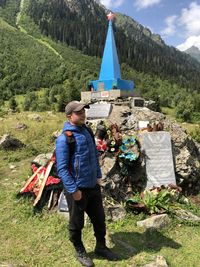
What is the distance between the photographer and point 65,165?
4.17 metres

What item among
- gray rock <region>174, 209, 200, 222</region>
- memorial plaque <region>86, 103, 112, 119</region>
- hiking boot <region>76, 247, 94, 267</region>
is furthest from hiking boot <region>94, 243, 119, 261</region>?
memorial plaque <region>86, 103, 112, 119</region>

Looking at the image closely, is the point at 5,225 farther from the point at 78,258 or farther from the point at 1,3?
the point at 1,3

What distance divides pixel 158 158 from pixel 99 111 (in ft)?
10.7

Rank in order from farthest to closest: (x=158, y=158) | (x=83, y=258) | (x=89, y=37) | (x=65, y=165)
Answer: (x=89, y=37) < (x=158, y=158) < (x=83, y=258) < (x=65, y=165)

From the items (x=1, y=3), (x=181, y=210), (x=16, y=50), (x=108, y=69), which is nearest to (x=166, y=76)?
(x=16, y=50)

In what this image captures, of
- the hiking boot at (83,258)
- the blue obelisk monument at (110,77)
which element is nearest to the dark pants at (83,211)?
the hiking boot at (83,258)

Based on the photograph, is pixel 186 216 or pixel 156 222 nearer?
pixel 156 222

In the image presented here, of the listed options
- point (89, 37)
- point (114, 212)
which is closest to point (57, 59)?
point (89, 37)

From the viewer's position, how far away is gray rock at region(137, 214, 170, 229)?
5908 millimetres

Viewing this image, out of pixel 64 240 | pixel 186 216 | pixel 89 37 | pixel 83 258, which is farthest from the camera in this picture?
pixel 89 37

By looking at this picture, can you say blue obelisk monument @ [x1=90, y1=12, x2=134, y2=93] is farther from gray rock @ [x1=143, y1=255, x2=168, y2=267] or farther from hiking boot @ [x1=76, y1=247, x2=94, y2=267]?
hiking boot @ [x1=76, y1=247, x2=94, y2=267]

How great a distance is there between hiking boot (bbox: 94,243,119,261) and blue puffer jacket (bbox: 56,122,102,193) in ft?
3.56

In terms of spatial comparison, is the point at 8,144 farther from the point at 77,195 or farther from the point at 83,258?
the point at 77,195

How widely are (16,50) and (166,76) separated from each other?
54.5 meters
